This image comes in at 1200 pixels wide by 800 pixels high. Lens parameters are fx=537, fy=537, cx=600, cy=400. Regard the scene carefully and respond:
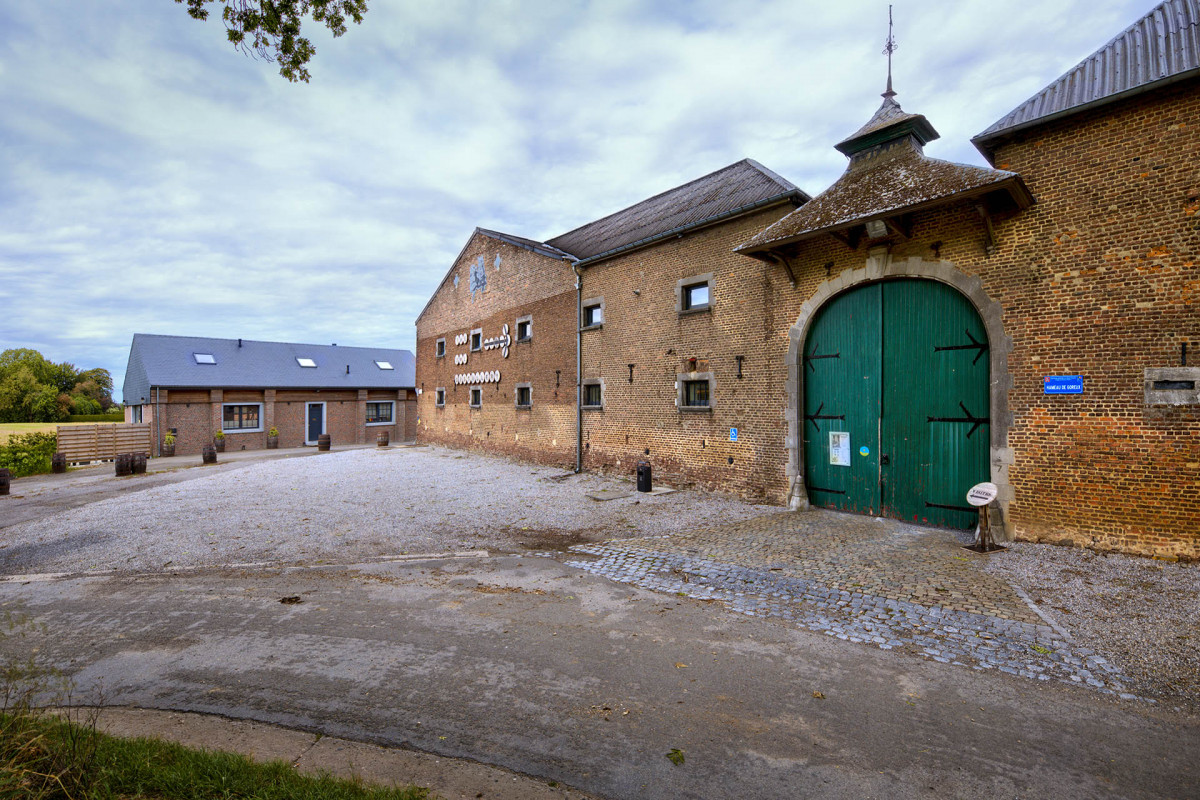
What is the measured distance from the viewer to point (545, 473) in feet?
54.7

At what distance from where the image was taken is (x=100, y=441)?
23.5 m

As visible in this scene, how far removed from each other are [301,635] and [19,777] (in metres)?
2.84

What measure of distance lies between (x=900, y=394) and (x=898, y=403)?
16 centimetres

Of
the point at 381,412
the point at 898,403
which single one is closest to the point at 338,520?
the point at 898,403

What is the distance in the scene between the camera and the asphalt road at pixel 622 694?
10.6 ft

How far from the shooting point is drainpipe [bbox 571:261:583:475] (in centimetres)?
1647

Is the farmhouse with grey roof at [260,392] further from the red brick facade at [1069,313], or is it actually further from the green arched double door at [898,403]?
the green arched double door at [898,403]

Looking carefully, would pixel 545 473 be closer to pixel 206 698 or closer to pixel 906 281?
pixel 906 281

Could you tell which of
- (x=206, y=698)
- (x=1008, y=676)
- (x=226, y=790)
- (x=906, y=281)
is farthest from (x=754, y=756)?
(x=906, y=281)

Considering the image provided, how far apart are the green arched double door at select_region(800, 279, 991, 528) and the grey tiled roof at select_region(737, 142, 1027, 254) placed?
5.09 ft

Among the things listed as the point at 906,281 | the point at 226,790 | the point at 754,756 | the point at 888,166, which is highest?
the point at 888,166

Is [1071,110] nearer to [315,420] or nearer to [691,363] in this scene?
[691,363]

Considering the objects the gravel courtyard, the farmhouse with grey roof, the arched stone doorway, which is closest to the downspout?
the farmhouse with grey roof

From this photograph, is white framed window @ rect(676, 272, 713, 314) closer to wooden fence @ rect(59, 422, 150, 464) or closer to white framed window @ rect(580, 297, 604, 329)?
white framed window @ rect(580, 297, 604, 329)
